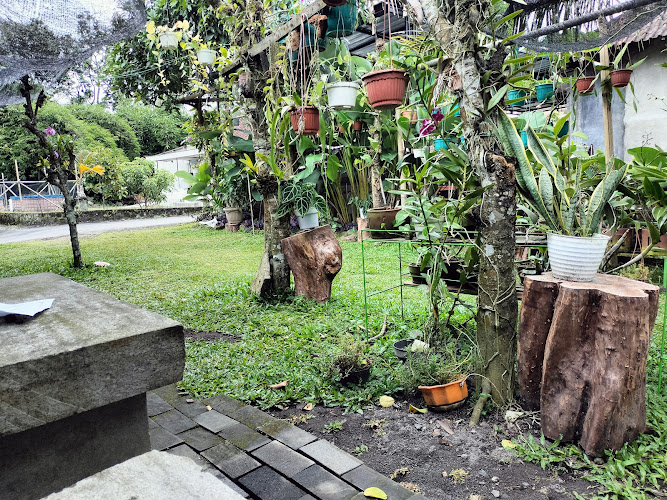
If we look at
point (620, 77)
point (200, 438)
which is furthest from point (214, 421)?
point (620, 77)

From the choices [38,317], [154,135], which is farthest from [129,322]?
[154,135]

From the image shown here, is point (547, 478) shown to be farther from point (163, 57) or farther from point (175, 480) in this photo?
point (163, 57)

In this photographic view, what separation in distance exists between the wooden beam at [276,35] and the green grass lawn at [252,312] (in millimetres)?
2346

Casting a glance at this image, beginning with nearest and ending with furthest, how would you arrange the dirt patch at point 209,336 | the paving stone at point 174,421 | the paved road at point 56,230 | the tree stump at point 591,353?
the tree stump at point 591,353
the paving stone at point 174,421
the dirt patch at point 209,336
the paved road at point 56,230

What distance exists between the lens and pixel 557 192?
8.32 ft

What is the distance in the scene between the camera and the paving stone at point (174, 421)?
2486 mm

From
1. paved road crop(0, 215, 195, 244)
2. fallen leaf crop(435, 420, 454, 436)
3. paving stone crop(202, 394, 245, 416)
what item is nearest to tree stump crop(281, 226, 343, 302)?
paving stone crop(202, 394, 245, 416)

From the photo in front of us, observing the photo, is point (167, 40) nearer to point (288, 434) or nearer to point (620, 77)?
point (620, 77)

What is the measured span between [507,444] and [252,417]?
129 centimetres

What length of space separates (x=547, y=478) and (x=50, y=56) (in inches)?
194

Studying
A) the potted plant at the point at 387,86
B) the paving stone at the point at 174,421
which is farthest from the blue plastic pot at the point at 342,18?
the paving stone at the point at 174,421

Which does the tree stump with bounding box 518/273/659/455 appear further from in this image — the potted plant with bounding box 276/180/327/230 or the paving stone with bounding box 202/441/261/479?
the potted plant with bounding box 276/180/327/230

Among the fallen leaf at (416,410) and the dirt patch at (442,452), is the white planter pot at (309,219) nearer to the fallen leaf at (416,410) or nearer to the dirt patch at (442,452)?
the dirt patch at (442,452)

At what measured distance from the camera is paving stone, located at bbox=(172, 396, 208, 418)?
105 inches
